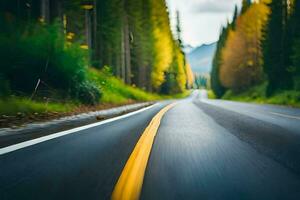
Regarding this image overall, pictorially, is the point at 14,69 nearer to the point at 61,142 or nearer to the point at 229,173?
the point at 61,142

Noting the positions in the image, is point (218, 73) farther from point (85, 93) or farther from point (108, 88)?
point (85, 93)

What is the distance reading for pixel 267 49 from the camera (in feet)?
120

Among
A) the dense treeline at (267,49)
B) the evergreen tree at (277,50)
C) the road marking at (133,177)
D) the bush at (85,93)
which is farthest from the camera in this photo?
the evergreen tree at (277,50)

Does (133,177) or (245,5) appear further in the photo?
(245,5)

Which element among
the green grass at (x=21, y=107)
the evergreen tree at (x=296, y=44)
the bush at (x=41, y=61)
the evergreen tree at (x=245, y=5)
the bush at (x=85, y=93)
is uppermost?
the evergreen tree at (x=245, y=5)

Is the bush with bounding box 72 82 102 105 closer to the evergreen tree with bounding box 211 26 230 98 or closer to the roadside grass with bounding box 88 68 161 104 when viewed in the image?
the roadside grass with bounding box 88 68 161 104

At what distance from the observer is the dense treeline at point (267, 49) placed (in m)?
33.9

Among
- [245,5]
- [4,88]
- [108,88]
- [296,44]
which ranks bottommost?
[4,88]

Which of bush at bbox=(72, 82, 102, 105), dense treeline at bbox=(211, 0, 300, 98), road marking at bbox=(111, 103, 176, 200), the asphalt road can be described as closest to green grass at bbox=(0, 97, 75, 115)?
bush at bbox=(72, 82, 102, 105)

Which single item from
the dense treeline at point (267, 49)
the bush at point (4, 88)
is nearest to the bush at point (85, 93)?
the bush at point (4, 88)

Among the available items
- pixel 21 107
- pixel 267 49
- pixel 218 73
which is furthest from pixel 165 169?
pixel 218 73

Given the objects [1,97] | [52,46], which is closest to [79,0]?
[52,46]

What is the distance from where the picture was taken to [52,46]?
37.6 feet

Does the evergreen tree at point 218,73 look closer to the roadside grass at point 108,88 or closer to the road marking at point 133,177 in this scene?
the roadside grass at point 108,88
